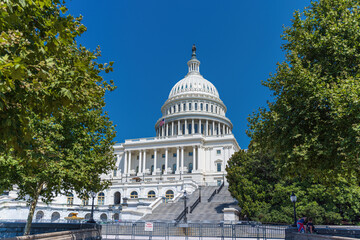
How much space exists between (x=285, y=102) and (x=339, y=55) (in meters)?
3.64

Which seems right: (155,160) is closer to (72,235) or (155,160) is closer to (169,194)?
(169,194)

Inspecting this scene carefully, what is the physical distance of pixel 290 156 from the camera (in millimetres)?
14242

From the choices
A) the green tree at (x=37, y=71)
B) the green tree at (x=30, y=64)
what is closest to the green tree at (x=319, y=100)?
the green tree at (x=37, y=71)

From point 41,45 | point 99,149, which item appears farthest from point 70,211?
point 41,45

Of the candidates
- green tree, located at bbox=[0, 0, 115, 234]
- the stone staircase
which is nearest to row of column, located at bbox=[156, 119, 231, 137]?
the stone staircase

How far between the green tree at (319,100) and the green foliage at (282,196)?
49.6ft

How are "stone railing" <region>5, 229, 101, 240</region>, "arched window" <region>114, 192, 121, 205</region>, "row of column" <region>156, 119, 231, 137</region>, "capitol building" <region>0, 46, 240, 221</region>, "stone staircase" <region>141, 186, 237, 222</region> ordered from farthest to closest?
"row of column" <region>156, 119, 231, 137</region> → "arched window" <region>114, 192, 121, 205</region> → "capitol building" <region>0, 46, 240, 221</region> → "stone staircase" <region>141, 186, 237, 222</region> → "stone railing" <region>5, 229, 101, 240</region>

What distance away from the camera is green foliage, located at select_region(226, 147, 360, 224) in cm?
3250

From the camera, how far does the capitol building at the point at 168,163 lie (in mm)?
46312

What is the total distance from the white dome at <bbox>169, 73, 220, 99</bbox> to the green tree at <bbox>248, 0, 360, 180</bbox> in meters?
91.7

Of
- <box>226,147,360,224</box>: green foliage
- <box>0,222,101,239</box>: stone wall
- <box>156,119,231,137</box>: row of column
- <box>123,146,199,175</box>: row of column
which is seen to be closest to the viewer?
<box>0,222,101,239</box>: stone wall

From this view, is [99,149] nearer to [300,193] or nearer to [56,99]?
[56,99]

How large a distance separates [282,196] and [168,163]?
5164 centimetres

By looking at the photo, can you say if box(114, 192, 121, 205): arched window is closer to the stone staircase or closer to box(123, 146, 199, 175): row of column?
box(123, 146, 199, 175): row of column
